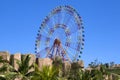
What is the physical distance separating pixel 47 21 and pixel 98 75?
16135 millimetres

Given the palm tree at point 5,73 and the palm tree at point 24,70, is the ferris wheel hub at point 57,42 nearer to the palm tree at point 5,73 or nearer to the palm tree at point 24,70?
the palm tree at point 24,70

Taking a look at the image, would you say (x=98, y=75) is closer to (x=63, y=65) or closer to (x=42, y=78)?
(x=63, y=65)

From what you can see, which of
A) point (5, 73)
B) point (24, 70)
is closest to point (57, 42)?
point (24, 70)

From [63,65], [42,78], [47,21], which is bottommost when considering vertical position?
[42,78]

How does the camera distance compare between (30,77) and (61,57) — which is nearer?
(30,77)

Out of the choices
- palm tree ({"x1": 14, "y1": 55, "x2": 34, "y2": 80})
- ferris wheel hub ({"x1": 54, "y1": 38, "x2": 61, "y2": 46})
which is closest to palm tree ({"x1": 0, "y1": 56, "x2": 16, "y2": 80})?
palm tree ({"x1": 14, "y1": 55, "x2": 34, "y2": 80})

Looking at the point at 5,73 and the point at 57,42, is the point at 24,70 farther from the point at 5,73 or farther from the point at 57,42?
the point at 57,42

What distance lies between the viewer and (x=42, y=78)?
49.8 m

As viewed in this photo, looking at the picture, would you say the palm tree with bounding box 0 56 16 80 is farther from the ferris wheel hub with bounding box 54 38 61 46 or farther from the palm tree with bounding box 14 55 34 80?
the ferris wheel hub with bounding box 54 38 61 46

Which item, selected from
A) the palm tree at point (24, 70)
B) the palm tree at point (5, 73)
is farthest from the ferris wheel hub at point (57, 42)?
the palm tree at point (5, 73)

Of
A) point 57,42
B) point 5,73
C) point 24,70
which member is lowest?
point 5,73

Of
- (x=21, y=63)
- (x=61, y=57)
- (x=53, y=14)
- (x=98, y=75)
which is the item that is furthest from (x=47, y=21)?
(x=21, y=63)

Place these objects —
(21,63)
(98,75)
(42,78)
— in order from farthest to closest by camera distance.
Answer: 1. (98,75)
2. (21,63)
3. (42,78)

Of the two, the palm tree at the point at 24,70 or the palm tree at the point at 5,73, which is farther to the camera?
the palm tree at the point at 24,70
